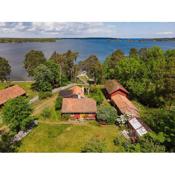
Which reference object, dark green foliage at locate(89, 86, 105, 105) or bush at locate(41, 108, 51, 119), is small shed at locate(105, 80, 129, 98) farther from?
bush at locate(41, 108, 51, 119)

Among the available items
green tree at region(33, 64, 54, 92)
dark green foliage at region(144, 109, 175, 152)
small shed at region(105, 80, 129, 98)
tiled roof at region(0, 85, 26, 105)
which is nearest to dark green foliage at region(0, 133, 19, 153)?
tiled roof at region(0, 85, 26, 105)

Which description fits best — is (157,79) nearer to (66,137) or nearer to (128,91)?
(128,91)

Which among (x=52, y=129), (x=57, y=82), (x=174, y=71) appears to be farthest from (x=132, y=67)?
(x=52, y=129)

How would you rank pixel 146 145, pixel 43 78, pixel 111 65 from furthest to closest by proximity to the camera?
pixel 111 65 → pixel 43 78 → pixel 146 145

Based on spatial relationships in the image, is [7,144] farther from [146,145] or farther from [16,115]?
[146,145]

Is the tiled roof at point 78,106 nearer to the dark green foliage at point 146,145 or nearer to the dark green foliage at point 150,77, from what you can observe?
the dark green foliage at point 146,145

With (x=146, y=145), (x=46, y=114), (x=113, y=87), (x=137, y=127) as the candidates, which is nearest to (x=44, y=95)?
(x=46, y=114)

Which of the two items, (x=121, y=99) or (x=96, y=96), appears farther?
(x=96, y=96)
